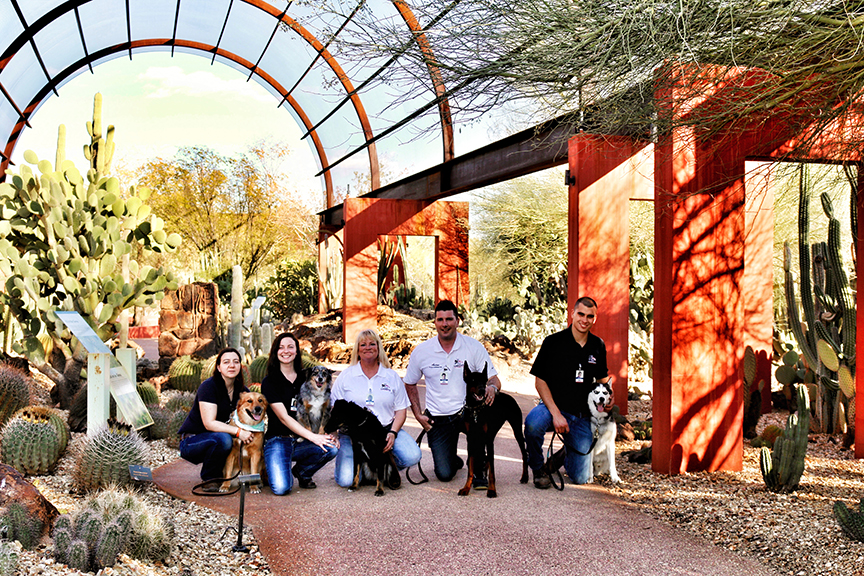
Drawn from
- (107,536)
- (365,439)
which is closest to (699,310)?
(365,439)

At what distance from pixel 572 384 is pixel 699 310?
113 cm

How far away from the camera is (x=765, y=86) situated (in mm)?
4445

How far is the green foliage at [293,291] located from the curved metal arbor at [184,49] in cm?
397

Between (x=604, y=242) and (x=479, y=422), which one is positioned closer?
(x=479, y=422)

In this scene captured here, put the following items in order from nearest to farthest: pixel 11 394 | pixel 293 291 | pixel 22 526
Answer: pixel 22 526, pixel 11 394, pixel 293 291

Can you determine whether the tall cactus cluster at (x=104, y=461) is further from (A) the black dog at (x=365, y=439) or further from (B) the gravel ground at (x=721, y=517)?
(A) the black dog at (x=365, y=439)

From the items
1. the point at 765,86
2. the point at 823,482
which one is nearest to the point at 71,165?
the point at 765,86

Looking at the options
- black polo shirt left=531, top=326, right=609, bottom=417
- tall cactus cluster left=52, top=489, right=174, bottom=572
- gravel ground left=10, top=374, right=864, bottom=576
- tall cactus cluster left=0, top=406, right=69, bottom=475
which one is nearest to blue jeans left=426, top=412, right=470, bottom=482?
black polo shirt left=531, top=326, right=609, bottom=417

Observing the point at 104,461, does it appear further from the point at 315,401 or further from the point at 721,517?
the point at 721,517

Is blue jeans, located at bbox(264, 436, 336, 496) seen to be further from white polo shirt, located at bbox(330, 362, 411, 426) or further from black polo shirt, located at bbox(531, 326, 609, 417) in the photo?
black polo shirt, located at bbox(531, 326, 609, 417)

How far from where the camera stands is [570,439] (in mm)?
5480

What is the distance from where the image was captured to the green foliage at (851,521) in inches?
155

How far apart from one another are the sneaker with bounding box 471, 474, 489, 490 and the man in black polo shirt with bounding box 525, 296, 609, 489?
14.9 inches

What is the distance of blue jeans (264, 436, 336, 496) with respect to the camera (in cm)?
514
